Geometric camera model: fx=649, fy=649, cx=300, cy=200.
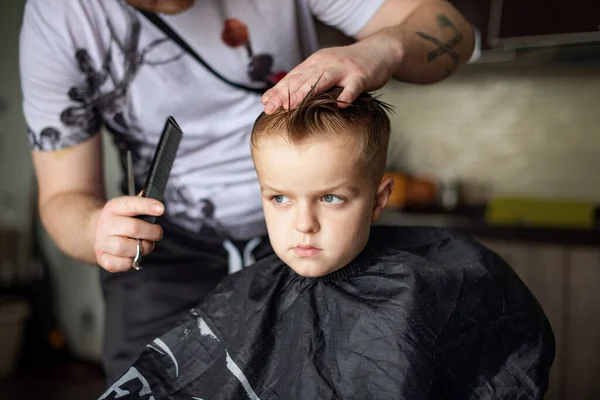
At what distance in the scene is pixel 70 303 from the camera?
4.58 m

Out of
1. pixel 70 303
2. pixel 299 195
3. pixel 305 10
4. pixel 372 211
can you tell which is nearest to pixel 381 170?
pixel 372 211

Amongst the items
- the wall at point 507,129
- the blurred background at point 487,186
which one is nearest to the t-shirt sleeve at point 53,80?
the blurred background at point 487,186

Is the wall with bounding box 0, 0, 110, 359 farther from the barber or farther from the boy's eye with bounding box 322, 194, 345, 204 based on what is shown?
the boy's eye with bounding box 322, 194, 345, 204

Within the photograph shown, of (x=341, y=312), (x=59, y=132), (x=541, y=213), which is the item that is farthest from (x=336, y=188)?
(x=541, y=213)

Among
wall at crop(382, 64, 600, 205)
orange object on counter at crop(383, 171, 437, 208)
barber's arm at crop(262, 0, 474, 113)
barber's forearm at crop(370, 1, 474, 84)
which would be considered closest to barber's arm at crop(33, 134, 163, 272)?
barber's arm at crop(262, 0, 474, 113)

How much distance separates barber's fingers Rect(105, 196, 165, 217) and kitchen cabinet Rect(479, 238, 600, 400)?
99.1 inches

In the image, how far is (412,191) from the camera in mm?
3889

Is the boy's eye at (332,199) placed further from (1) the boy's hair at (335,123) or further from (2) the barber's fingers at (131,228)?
(2) the barber's fingers at (131,228)

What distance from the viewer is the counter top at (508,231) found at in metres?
3.05

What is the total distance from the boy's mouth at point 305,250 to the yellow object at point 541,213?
2379mm

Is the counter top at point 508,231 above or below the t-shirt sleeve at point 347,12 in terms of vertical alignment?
below

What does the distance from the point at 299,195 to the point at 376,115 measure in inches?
8.1

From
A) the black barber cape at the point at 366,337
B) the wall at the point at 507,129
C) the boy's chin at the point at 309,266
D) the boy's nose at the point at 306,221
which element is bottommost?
the wall at the point at 507,129

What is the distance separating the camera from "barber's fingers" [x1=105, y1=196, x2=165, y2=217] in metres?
1.04
